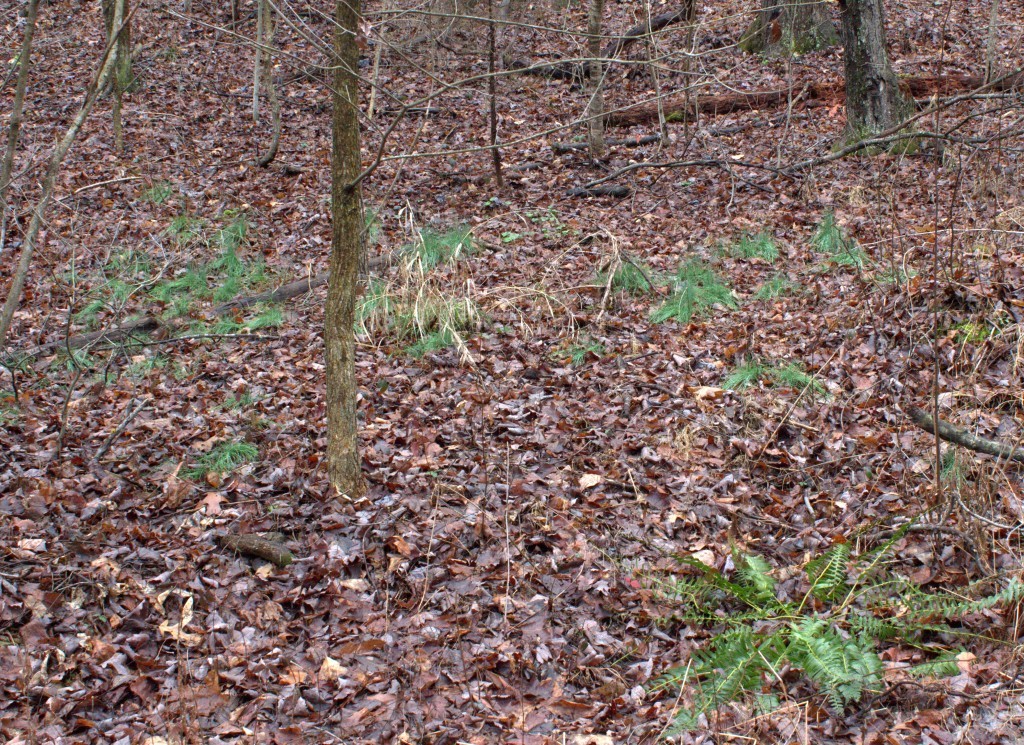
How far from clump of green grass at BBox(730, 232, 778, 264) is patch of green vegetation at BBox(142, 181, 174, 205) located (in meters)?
6.94

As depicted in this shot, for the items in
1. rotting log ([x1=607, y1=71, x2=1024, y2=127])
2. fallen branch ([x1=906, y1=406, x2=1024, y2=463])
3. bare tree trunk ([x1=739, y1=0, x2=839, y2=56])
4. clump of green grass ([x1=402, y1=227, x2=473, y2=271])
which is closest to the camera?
fallen branch ([x1=906, y1=406, x2=1024, y2=463])

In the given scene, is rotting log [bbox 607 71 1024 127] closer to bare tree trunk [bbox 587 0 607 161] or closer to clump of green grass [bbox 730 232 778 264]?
bare tree trunk [bbox 587 0 607 161]

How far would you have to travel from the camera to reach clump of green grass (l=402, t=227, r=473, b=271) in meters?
7.34

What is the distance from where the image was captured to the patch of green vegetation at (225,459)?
16.7ft

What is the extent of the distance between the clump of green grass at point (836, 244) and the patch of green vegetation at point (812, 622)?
3.28m

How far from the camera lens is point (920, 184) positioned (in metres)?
7.51

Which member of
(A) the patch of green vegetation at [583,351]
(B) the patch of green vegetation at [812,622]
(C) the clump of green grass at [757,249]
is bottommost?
(B) the patch of green vegetation at [812,622]

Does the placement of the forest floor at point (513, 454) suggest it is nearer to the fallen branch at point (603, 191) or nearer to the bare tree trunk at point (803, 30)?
the fallen branch at point (603, 191)

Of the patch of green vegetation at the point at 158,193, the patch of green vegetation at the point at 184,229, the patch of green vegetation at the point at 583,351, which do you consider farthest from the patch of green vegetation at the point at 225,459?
the patch of green vegetation at the point at 158,193

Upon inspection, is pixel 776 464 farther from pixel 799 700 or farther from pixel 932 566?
pixel 799 700

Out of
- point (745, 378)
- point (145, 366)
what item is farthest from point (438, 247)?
point (745, 378)

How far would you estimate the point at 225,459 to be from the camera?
5.13 meters

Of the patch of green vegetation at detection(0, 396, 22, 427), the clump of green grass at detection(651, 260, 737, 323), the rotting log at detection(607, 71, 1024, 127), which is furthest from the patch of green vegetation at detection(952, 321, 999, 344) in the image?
the patch of green vegetation at detection(0, 396, 22, 427)

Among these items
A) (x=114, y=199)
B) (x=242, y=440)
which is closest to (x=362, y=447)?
(x=242, y=440)
